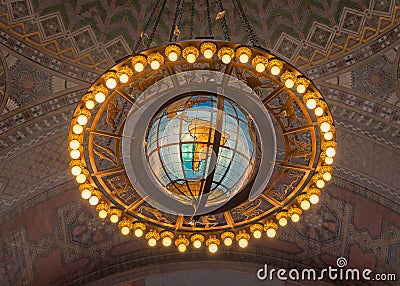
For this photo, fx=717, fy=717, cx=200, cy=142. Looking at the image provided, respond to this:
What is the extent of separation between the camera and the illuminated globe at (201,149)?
15.0 feet

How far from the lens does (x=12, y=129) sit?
23.6ft

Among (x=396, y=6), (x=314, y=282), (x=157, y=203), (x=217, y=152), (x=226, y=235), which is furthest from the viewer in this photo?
(x=314, y=282)

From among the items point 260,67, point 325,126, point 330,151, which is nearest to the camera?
point 260,67

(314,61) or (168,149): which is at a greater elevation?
(314,61)

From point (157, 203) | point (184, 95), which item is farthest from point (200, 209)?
point (184, 95)

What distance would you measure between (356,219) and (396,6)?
2.55 m

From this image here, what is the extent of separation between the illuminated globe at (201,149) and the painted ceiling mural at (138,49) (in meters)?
1.76

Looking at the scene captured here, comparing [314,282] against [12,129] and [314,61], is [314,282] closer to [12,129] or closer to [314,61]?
[314,61]

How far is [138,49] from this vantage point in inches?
293

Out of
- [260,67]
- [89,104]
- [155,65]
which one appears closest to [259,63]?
[260,67]

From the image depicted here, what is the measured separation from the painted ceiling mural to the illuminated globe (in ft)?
5.77

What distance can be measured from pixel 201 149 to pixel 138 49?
3.10m

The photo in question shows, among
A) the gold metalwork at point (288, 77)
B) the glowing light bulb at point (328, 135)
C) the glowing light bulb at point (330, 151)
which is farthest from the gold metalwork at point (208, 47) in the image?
the glowing light bulb at point (330, 151)

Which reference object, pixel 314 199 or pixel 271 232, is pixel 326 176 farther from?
pixel 271 232
